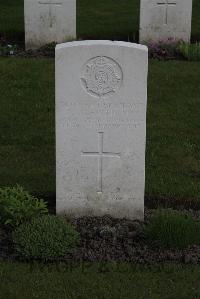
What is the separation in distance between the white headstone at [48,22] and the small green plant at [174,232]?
24.7 ft

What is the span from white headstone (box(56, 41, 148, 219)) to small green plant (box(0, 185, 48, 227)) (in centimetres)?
36

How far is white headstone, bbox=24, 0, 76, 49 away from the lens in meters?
12.9

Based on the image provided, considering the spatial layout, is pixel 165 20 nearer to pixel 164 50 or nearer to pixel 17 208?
pixel 164 50

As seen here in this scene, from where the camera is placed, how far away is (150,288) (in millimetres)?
5512

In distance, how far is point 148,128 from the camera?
370 inches

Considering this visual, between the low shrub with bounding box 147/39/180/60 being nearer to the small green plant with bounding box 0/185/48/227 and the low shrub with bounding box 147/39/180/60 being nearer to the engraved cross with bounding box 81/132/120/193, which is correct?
the engraved cross with bounding box 81/132/120/193

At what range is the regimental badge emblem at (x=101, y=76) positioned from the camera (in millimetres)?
6379

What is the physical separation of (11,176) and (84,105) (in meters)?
1.71

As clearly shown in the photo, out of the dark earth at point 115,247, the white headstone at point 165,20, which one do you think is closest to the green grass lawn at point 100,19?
the white headstone at point 165,20

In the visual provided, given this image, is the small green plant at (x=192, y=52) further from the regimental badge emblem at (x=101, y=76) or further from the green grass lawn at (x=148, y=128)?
the regimental badge emblem at (x=101, y=76)

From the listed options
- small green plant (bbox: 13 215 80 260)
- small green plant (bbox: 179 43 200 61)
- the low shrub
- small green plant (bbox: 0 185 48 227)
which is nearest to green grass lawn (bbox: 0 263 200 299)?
small green plant (bbox: 13 215 80 260)

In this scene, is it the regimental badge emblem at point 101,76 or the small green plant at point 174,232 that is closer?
the small green plant at point 174,232

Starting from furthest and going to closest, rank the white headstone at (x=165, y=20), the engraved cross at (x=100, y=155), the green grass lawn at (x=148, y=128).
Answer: the white headstone at (x=165, y=20) → the green grass lawn at (x=148, y=128) → the engraved cross at (x=100, y=155)

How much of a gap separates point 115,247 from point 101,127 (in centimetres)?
111
